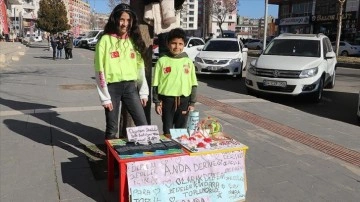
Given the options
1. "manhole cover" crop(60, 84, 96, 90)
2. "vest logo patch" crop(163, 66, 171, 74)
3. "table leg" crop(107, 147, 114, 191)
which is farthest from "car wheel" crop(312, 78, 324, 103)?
"table leg" crop(107, 147, 114, 191)

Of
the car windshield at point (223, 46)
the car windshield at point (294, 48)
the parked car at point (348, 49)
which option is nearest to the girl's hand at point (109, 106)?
the car windshield at point (294, 48)

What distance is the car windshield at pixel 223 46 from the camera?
1453 cm

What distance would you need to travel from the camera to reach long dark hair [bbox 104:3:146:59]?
373cm

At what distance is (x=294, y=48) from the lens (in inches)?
407

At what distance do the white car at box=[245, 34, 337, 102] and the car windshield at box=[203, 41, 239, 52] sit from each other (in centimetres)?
381

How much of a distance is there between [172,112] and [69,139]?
1993 mm

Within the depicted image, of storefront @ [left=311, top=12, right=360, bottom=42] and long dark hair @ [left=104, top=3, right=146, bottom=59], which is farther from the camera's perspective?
storefront @ [left=311, top=12, right=360, bottom=42]

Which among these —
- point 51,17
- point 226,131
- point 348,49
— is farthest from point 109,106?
point 51,17

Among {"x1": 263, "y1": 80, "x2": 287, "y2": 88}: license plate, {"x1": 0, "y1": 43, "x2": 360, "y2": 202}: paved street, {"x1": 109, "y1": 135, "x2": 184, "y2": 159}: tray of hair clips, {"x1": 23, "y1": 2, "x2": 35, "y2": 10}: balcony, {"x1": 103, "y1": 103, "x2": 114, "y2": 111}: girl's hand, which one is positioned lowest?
{"x1": 0, "y1": 43, "x2": 360, "y2": 202}: paved street

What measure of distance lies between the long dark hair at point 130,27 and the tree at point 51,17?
42.5 m

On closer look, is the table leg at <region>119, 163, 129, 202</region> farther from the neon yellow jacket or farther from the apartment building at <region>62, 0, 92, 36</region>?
the apartment building at <region>62, 0, 92, 36</region>

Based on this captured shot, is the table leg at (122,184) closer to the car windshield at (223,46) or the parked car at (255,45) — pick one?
the car windshield at (223,46)

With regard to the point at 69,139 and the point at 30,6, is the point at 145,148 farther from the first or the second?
the point at 30,6

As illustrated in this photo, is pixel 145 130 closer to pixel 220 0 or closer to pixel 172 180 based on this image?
pixel 172 180
